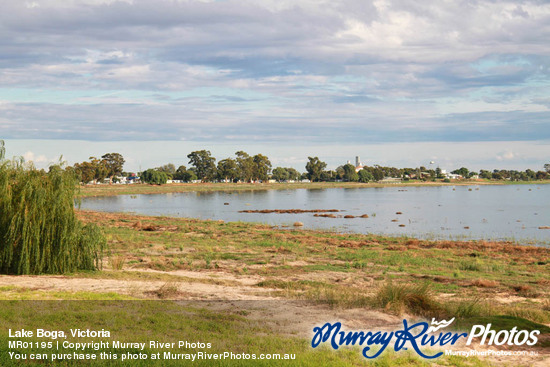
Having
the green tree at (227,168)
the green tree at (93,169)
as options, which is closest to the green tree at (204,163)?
the green tree at (227,168)

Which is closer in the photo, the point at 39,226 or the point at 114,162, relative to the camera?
the point at 39,226

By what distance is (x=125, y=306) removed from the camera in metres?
11.7

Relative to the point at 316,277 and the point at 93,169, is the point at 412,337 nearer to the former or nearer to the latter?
the point at 316,277

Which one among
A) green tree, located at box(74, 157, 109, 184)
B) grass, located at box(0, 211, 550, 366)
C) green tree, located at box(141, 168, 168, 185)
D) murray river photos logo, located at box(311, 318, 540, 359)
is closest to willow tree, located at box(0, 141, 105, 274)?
grass, located at box(0, 211, 550, 366)

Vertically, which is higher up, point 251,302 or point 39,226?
point 39,226

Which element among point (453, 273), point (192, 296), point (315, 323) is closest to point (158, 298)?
point (192, 296)

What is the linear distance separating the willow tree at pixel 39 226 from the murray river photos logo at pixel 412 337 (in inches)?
383

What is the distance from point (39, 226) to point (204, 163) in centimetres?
17187

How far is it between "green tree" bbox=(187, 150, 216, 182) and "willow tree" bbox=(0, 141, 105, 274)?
169 metres

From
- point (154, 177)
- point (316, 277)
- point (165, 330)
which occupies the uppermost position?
point (154, 177)

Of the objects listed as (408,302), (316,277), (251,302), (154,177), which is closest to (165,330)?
(251,302)

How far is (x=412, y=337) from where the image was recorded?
1019 centimetres

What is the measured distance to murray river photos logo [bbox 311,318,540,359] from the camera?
32.2 ft

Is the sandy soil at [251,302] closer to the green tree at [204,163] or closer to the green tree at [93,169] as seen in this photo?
the green tree at [93,169]
